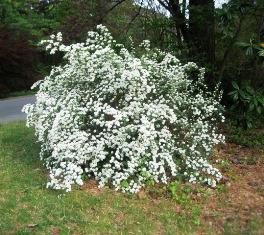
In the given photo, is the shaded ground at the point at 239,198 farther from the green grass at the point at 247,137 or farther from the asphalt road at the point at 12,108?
the asphalt road at the point at 12,108

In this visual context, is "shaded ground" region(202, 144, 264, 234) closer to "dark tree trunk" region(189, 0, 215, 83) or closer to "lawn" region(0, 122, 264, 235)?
"lawn" region(0, 122, 264, 235)

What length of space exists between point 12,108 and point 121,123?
12.1 meters

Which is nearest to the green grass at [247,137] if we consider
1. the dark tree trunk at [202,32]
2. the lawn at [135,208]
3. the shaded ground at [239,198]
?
the shaded ground at [239,198]

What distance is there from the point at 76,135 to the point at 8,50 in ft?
54.1

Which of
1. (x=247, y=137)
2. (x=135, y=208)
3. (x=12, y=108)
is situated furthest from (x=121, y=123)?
(x=12, y=108)

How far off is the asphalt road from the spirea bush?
6970mm

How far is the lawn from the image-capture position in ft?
18.0

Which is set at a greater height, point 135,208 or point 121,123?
point 121,123

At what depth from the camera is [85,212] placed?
19.1 ft

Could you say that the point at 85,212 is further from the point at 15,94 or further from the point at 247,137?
the point at 15,94

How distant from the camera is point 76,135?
6.73 m

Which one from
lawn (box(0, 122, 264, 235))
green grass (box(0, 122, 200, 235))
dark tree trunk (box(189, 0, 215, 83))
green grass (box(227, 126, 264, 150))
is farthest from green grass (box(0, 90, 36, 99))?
green grass (box(0, 122, 200, 235))

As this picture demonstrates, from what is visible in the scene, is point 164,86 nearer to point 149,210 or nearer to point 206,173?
point 206,173

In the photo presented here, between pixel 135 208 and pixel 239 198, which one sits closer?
pixel 135 208
